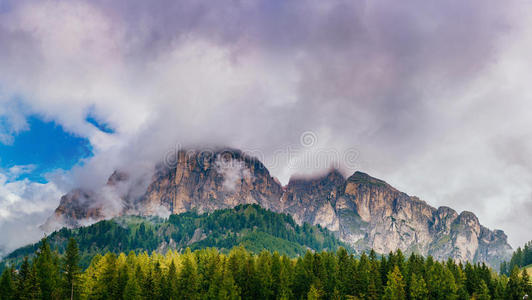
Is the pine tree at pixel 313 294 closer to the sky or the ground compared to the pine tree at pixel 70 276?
closer to the ground

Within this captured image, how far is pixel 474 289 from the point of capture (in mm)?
140125

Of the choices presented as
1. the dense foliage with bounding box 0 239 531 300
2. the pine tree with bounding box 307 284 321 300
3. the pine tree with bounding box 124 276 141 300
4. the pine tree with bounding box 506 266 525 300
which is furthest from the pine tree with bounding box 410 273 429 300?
the pine tree with bounding box 124 276 141 300

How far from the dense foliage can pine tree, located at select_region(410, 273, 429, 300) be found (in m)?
Answer: 0.06

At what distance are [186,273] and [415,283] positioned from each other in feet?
227

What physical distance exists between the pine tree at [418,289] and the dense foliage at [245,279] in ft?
0.19

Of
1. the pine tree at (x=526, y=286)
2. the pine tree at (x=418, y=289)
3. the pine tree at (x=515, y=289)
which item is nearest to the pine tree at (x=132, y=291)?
the pine tree at (x=418, y=289)

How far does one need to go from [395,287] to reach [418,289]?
384 inches

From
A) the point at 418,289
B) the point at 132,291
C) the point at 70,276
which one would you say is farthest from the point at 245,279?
the point at 418,289

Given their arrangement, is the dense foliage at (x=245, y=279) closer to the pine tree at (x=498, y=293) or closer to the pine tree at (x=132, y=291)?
the pine tree at (x=132, y=291)

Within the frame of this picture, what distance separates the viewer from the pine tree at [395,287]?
11588 centimetres

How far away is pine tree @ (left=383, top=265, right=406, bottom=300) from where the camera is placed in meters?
116

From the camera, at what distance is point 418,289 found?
12225cm

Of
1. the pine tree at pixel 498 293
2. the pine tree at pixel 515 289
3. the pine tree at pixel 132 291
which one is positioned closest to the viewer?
the pine tree at pixel 132 291

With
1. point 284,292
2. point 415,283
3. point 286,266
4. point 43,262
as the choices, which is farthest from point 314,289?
point 43,262
